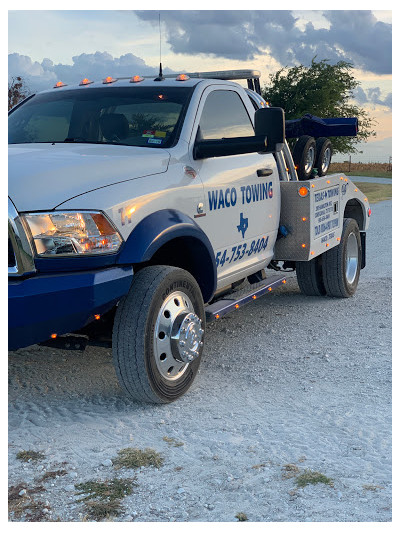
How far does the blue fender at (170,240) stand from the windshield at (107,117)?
723 mm

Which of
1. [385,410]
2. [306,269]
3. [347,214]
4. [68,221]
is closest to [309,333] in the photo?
[306,269]

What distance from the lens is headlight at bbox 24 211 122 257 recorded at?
13.9 ft

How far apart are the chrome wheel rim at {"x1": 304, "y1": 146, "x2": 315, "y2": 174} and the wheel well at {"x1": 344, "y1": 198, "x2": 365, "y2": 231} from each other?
1.36 metres

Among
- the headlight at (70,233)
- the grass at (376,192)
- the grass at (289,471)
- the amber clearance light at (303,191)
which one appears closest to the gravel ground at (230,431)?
the grass at (289,471)

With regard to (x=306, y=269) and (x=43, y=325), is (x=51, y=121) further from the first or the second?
(x=306, y=269)

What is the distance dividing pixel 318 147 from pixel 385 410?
377 cm

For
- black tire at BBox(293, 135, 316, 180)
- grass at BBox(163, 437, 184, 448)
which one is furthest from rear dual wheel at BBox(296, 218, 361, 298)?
grass at BBox(163, 437, 184, 448)

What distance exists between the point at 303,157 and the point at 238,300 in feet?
7.25

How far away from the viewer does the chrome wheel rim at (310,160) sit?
759cm

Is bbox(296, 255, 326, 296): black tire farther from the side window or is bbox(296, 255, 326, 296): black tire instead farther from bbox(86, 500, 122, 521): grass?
bbox(86, 500, 122, 521): grass

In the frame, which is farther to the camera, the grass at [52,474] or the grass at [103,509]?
the grass at [52,474]

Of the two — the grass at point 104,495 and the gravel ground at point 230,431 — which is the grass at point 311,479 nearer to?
the gravel ground at point 230,431

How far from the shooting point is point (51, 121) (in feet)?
19.6

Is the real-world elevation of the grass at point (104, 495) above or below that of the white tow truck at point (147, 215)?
below
